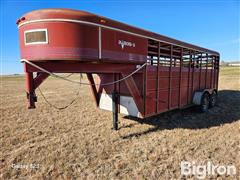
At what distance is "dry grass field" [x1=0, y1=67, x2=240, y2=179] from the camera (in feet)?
10.2

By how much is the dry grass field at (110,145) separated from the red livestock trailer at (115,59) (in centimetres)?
58

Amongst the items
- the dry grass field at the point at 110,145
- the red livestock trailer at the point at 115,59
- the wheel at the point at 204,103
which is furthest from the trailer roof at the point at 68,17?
the wheel at the point at 204,103

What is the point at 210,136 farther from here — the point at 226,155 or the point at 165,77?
the point at 165,77

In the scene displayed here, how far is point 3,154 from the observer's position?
3.61 metres

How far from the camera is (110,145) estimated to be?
4.07 m

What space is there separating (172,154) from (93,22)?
118 inches

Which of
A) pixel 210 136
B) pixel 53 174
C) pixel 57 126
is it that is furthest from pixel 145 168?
pixel 57 126

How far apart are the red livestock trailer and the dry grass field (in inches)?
22.7

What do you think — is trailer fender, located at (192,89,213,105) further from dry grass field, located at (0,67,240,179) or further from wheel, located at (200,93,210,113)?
dry grass field, located at (0,67,240,179)

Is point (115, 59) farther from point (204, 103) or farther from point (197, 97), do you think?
point (204, 103)

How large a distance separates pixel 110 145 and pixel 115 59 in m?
1.92

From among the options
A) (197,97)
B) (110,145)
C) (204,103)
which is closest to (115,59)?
(110,145)

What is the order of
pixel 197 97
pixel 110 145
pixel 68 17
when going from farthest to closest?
pixel 197 97 < pixel 110 145 < pixel 68 17

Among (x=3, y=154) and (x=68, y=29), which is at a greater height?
(x=68, y=29)
